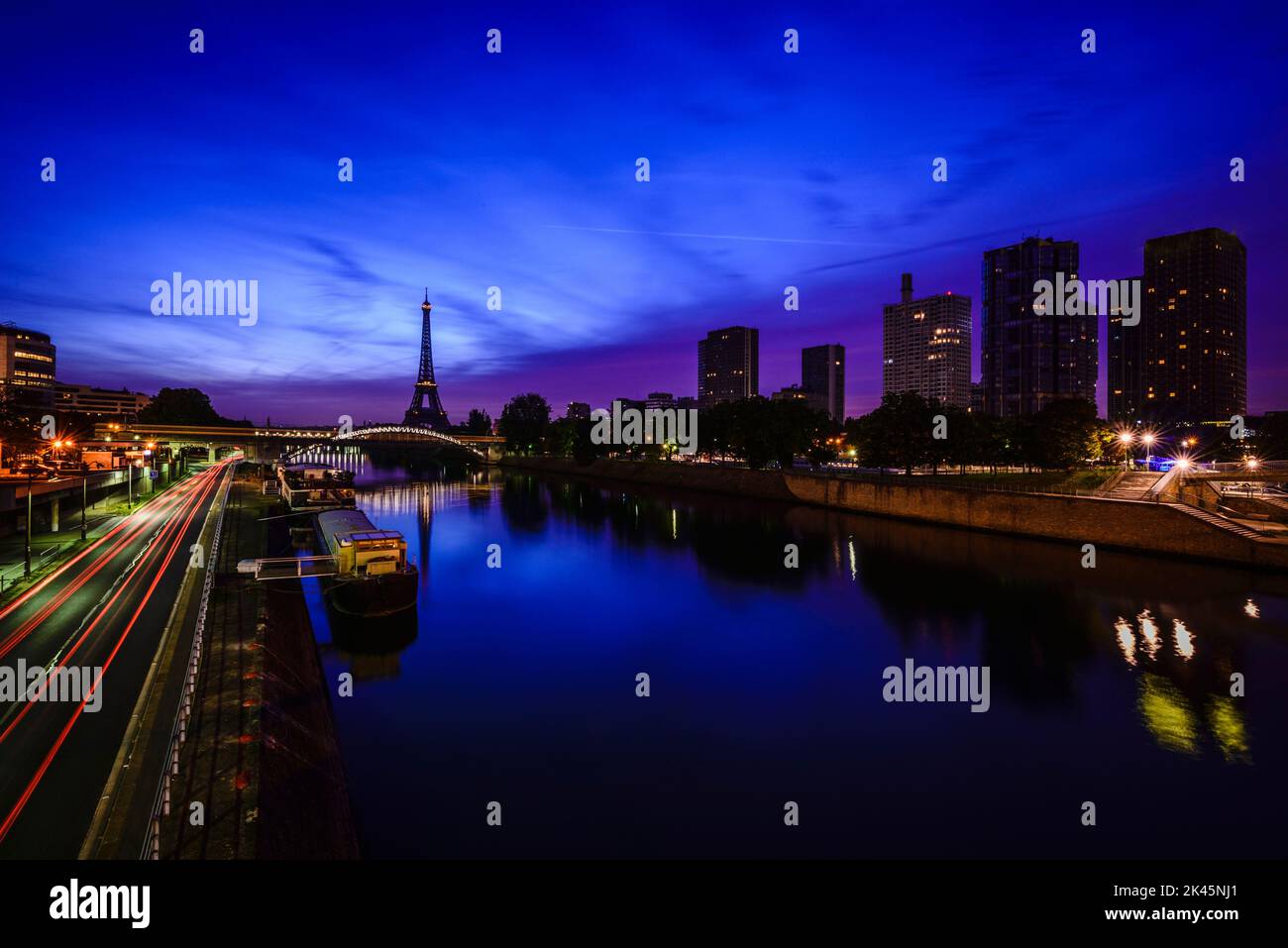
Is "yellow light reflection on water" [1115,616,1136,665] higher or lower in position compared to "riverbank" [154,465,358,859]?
lower

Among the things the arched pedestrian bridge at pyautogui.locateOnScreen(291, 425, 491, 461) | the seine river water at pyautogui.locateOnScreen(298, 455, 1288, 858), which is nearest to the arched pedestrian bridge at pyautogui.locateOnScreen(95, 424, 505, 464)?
the arched pedestrian bridge at pyautogui.locateOnScreen(291, 425, 491, 461)

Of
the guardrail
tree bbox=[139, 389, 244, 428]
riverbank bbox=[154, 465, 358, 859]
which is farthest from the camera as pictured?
tree bbox=[139, 389, 244, 428]

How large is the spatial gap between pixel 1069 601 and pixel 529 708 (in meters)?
30.6

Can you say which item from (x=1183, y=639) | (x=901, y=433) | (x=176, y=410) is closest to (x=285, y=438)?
(x=176, y=410)

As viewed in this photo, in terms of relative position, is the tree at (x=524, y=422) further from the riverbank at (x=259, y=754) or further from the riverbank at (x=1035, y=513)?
the riverbank at (x=259, y=754)

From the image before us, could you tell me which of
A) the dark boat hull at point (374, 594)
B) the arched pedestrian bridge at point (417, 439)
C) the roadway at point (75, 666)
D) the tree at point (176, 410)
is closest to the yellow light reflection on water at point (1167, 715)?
the roadway at point (75, 666)

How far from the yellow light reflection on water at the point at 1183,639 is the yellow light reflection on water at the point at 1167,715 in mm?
→ 3840

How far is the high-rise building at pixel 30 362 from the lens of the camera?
173 meters

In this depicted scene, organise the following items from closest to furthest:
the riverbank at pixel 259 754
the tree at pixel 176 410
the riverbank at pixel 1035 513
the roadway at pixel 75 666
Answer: the riverbank at pixel 259 754, the roadway at pixel 75 666, the riverbank at pixel 1035 513, the tree at pixel 176 410

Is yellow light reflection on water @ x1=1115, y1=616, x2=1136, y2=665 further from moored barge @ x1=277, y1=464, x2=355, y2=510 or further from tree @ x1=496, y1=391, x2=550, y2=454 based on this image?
tree @ x1=496, y1=391, x2=550, y2=454

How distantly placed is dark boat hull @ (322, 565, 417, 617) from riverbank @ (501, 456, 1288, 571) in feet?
151

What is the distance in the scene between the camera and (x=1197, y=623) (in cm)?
3186

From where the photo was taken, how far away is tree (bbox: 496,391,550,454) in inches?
6870
